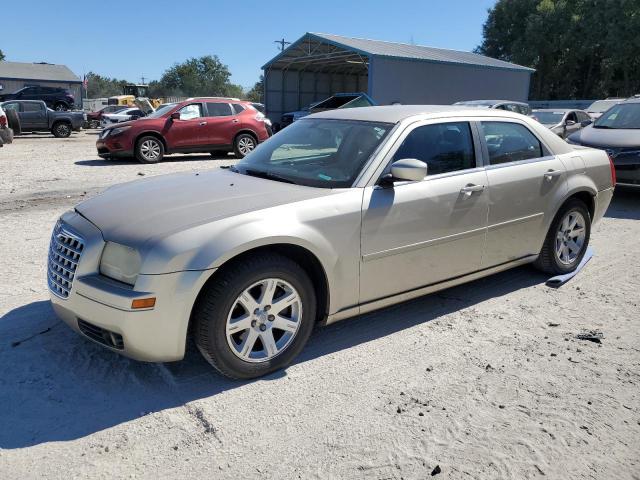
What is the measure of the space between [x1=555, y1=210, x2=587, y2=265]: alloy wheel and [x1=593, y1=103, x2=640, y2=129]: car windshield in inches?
211

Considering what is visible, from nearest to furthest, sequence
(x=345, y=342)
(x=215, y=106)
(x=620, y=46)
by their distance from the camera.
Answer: (x=345, y=342) → (x=215, y=106) → (x=620, y=46)

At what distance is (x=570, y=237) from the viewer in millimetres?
5418

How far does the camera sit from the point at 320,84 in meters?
33.2

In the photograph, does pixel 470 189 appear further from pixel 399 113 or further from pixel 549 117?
pixel 549 117

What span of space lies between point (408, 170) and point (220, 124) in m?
12.1

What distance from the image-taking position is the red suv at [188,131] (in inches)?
Result: 551

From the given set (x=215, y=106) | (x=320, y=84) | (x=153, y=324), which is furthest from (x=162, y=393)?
(x=320, y=84)

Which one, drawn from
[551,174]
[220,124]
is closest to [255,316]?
[551,174]

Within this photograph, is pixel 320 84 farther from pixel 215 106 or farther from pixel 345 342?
pixel 345 342

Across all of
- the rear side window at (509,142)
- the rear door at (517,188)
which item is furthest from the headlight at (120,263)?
the rear side window at (509,142)

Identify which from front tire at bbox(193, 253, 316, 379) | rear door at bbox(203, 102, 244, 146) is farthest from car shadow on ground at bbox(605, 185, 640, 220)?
rear door at bbox(203, 102, 244, 146)

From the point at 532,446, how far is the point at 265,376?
1.57 metres

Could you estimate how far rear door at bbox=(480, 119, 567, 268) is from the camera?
4531 millimetres

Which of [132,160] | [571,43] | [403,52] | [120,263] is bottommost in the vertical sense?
[132,160]
